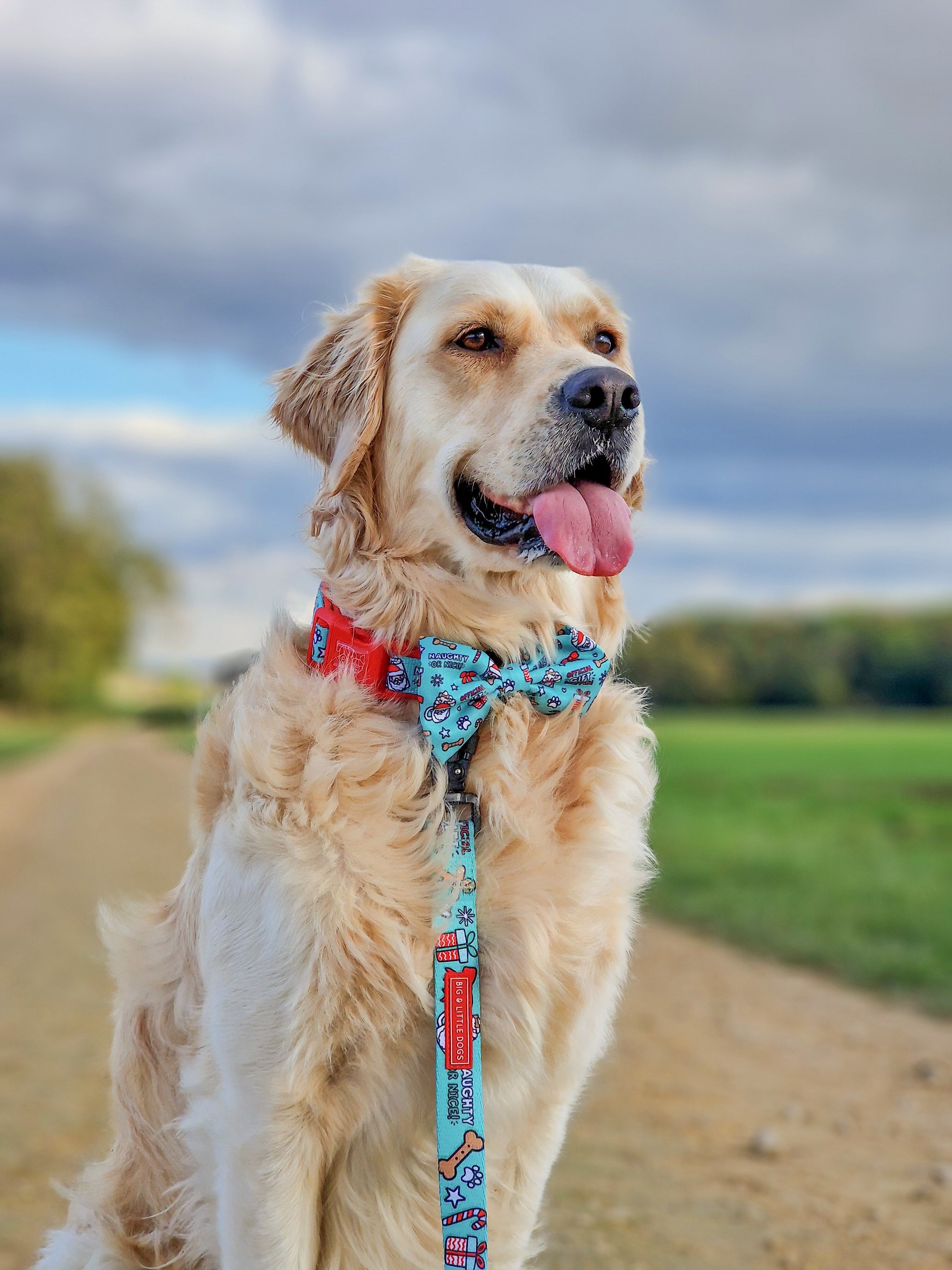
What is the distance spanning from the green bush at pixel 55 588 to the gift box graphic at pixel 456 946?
53467 millimetres

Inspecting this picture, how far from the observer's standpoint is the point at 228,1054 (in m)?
2.61

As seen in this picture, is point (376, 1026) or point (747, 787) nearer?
point (376, 1026)

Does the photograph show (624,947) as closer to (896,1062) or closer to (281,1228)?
(281,1228)

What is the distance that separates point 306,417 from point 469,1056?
1851mm

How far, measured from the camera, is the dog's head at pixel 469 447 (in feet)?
9.91

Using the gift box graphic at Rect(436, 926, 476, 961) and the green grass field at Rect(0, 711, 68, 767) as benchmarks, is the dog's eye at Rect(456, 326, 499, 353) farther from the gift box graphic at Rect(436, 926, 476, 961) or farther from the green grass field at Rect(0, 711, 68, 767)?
the green grass field at Rect(0, 711, 68, 767)

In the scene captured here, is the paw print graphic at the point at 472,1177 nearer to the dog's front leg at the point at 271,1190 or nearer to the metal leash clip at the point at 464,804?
the dog's front leg at the point at 271,1190

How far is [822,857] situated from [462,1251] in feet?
41.9

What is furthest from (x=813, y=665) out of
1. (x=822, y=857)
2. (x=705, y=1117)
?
(x=705, y=1117)

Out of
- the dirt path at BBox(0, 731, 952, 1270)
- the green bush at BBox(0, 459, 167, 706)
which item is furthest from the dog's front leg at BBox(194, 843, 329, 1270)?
the green bush at BBox(0, 459, 167, 706)

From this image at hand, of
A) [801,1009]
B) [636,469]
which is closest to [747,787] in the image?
[801,1009]

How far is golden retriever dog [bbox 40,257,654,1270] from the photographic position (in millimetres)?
2586

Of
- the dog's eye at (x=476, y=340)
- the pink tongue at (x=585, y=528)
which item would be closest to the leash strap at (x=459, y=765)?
the pink tongue at (x=585, y=528)

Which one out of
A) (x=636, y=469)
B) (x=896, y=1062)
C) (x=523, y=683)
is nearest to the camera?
(x=523, y=683)
